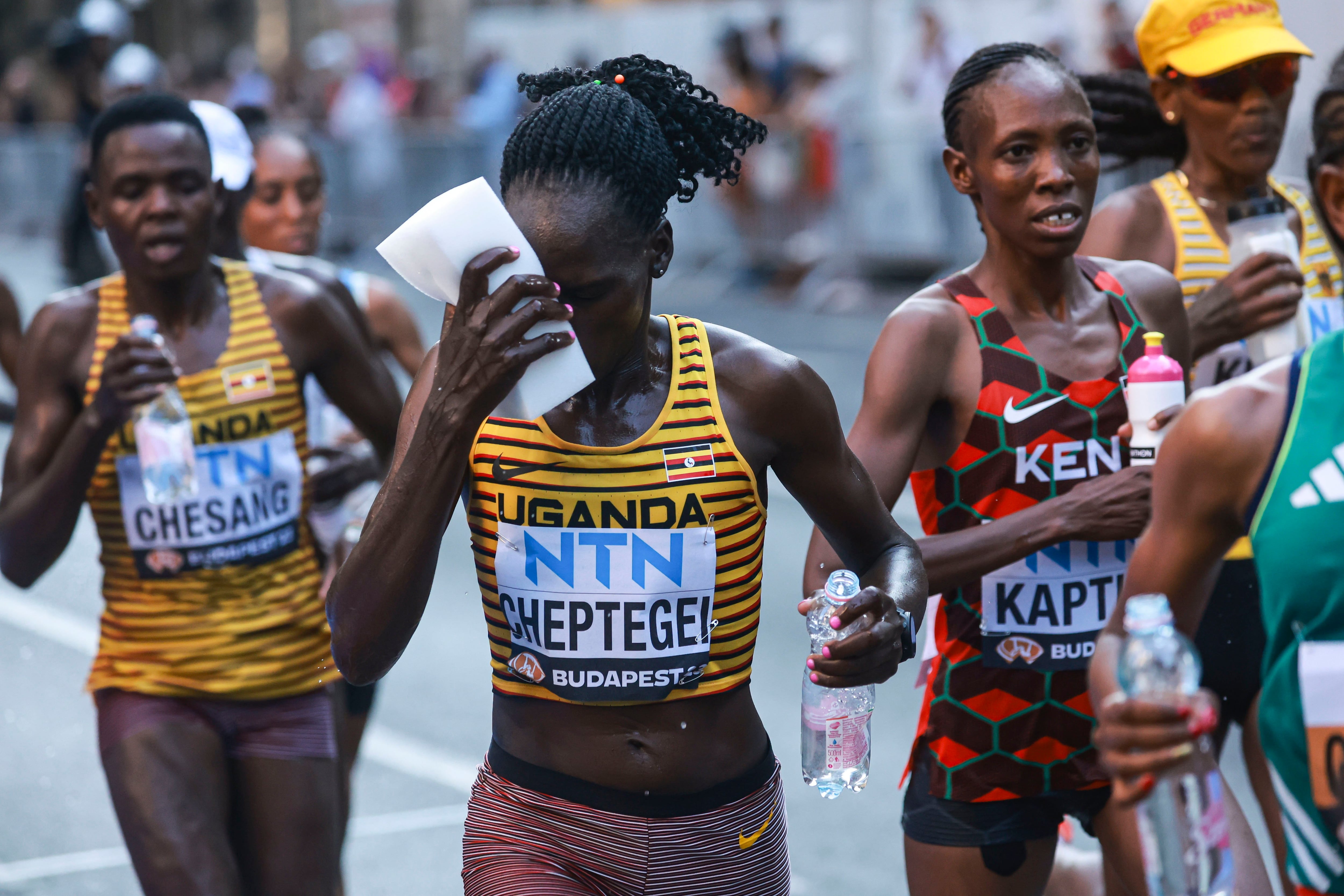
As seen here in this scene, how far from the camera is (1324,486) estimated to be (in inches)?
94.8

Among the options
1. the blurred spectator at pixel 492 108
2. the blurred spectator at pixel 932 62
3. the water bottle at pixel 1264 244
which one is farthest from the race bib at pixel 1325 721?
the blurred spectator at pixel 492 108

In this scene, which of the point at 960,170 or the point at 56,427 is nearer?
the point at 960,170

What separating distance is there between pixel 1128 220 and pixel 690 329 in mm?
1879

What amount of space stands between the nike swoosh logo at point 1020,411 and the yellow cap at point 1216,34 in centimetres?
143

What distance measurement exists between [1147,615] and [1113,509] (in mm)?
1552

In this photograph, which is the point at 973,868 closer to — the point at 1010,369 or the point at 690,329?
the point at 1010,369

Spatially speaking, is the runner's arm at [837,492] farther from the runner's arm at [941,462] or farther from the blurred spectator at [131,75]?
the blurred spectator at [131,75]

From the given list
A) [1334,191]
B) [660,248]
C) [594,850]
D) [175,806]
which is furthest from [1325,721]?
[175,806]

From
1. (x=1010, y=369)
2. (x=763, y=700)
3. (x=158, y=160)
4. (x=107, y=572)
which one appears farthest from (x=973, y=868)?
(x=763, y=700)

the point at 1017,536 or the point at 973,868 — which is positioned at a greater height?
the point at 1017,536

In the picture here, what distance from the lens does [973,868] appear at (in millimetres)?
4000

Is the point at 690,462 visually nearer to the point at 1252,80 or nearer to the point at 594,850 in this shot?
the point at 594,850

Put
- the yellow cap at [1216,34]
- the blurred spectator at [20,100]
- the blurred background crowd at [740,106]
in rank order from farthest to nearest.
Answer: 1. the blurred spectator at [20,100]
2. the blurred background crowd at [740,106]
3. the yellow cap at [1216,34]

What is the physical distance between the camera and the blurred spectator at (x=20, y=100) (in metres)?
29.3
